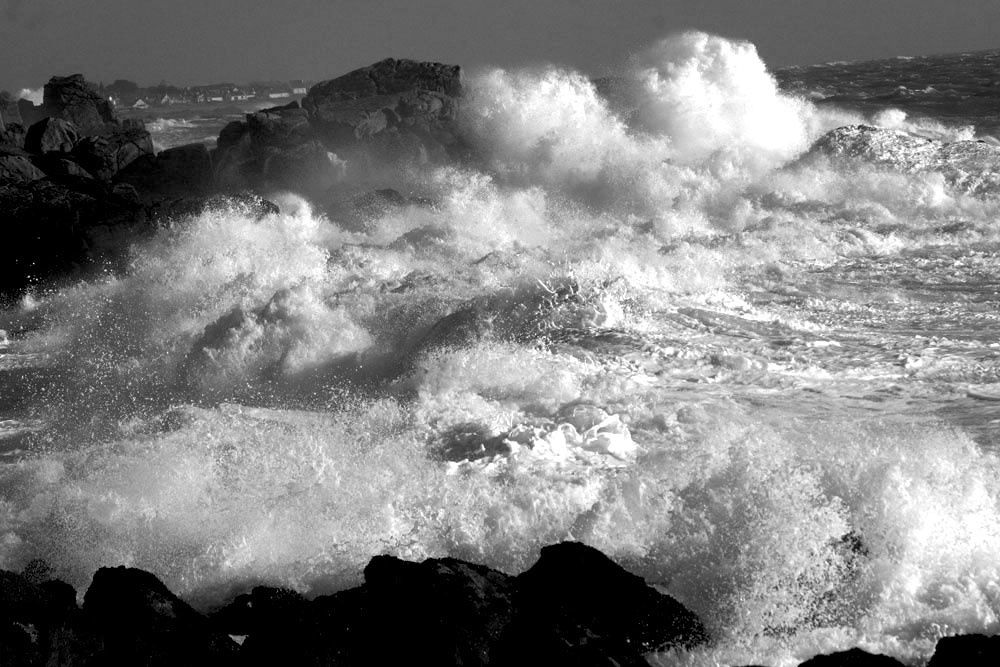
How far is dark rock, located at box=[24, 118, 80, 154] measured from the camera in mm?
19734

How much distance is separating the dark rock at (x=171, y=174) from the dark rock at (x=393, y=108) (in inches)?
111

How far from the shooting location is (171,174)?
19.7 metres

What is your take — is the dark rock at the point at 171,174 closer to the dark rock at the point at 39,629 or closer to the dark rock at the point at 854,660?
the dark rock at the point at 39,629

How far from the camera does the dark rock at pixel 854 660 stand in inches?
159

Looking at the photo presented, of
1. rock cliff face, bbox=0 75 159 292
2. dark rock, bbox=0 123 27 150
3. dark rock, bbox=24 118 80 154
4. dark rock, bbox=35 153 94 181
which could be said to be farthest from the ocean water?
dark rock, bbox=0 123 27 150

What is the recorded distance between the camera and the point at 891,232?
1338cm

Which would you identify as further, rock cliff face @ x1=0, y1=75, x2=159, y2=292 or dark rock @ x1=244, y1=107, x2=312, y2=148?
dark rock @ x1=244, y1=107, x2=312, y2=148

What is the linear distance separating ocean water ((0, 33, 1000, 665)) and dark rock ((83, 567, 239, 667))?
77 centimetres

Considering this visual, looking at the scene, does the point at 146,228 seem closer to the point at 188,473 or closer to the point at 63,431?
the point at 63,431

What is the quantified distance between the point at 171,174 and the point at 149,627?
1657 cm

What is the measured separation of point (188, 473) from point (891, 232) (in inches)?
416

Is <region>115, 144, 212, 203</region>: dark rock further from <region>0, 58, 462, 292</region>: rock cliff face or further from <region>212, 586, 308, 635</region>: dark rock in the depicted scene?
<region>212, 586, 308, 635</region>: dark rock

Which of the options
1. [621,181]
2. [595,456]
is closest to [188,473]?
[595,456]

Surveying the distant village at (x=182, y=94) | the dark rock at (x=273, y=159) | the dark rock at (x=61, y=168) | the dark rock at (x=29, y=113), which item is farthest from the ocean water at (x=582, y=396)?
the distant village at (x=182, y=94)
